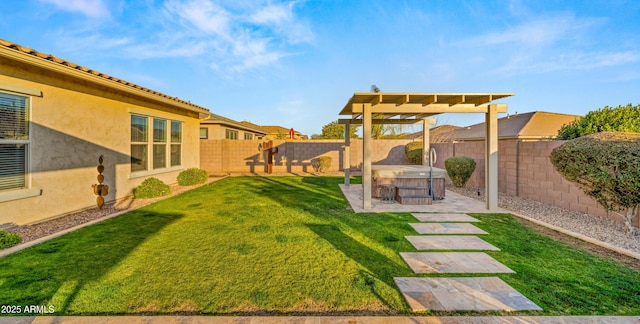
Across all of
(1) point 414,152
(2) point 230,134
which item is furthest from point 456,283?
(2) point 230,134

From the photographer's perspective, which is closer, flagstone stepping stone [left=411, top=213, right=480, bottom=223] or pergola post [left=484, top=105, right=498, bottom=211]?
flagstone stepping stone [left=411, top=213, right=480, bottom=223]

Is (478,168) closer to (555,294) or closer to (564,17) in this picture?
(564,17)

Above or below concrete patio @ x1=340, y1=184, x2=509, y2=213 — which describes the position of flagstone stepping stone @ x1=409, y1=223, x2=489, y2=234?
below

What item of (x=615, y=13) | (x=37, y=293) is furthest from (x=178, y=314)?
(x=615, y=13)

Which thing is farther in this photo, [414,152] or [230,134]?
[230,134]

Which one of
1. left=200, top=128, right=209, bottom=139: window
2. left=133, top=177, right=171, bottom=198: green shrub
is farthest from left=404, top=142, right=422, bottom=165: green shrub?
left=200, top=128, right=209, bottom=139: window

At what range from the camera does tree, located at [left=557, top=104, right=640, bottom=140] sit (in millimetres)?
6547

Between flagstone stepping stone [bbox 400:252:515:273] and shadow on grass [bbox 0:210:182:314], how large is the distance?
354cm

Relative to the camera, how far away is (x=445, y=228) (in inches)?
182

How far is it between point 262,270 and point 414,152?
11459mm

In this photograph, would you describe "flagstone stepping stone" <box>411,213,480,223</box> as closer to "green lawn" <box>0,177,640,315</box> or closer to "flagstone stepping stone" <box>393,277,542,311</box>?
"green lawn" <box>0,177,640,315</box>

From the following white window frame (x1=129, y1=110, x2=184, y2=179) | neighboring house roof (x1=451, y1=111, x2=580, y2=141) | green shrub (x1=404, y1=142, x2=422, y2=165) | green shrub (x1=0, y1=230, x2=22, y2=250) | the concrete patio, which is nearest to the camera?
green shrub (x1=0, y1=230, x2=22, y2=250)

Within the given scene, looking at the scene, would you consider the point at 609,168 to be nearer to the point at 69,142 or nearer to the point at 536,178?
the point at 536,178

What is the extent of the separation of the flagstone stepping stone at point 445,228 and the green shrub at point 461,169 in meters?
4.10
